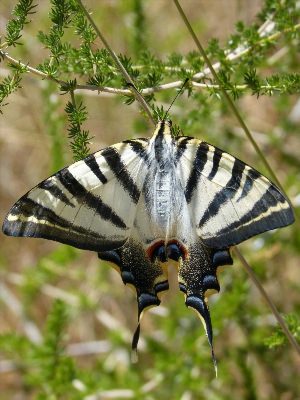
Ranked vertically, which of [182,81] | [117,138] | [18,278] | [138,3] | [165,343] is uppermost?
[138,3]

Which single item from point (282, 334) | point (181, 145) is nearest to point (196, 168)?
point (181, 145)

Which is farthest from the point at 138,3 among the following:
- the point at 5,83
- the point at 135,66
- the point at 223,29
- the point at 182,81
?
the point at 223,29

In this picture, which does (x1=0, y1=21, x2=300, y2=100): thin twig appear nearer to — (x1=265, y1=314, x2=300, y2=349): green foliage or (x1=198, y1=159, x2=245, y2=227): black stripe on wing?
(x1=198, y1=159, x2=245, y2=227): black stripe on wing

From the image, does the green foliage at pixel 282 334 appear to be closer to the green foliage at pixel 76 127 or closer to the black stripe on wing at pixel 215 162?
the black stripe on wing at pixel 215 162

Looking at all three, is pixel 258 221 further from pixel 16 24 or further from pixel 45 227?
pixel 16 24

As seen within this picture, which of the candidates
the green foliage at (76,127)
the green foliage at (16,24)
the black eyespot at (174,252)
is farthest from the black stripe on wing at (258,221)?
the green foliage at (16,24)

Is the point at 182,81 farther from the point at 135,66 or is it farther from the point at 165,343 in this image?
the point at 165,343
